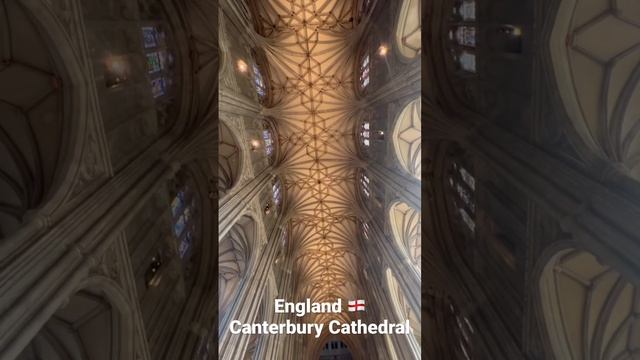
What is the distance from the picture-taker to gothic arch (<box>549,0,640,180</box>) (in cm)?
563

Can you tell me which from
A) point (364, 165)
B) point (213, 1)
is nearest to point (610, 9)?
point (213, 1)

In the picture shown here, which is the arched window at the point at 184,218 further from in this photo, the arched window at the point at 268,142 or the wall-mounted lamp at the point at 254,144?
the arched window at the point at 268,142

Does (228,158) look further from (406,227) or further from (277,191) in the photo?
(406,227)

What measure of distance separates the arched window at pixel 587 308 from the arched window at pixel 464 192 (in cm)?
304

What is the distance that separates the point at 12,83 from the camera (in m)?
7.16

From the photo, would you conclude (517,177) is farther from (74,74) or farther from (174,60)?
(174,60)

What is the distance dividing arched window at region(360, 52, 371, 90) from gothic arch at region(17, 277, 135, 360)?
667 inches

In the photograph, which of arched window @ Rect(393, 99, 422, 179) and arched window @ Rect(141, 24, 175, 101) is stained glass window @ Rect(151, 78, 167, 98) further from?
arched window @ Rect(393, 99, 422, 179)

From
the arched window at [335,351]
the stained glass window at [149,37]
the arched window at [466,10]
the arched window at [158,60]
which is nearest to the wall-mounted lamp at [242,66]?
the arched window at [158,60]

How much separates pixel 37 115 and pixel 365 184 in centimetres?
1911

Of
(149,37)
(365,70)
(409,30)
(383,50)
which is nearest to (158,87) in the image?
(149,37)

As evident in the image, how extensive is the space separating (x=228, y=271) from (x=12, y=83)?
1424 cm

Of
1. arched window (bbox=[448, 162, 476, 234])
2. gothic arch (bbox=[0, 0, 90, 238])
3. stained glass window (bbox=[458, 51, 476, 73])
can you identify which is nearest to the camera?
gothic arch (bbox=[0, 0, 90, 238])

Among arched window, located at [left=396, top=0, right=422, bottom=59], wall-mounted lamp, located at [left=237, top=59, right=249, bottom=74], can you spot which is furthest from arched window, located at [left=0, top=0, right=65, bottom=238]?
arched window, located at [left=396, top=0, right=422, bottom=59]
